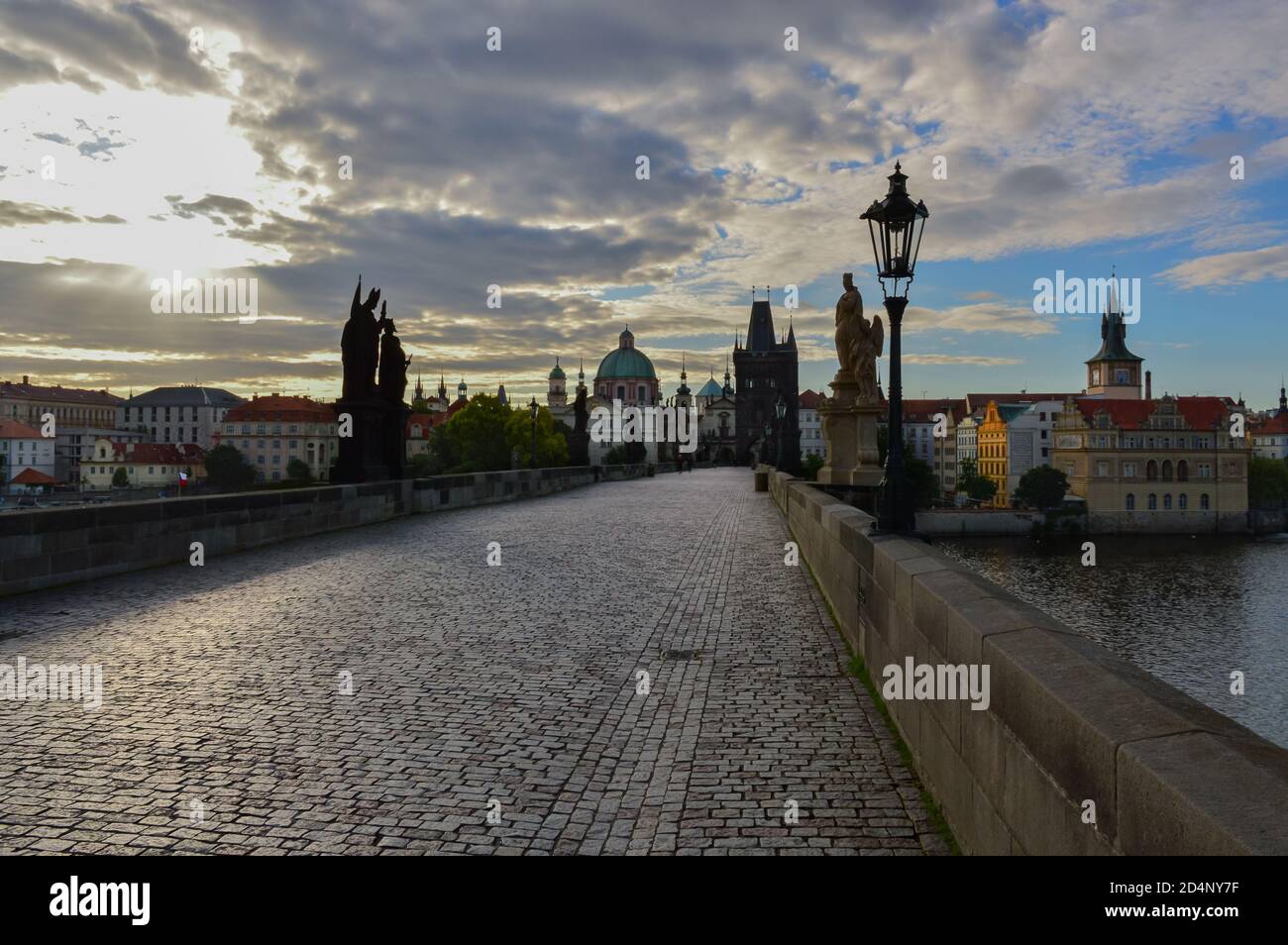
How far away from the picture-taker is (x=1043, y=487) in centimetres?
9200

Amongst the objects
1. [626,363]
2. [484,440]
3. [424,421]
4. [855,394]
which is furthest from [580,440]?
[626,363]

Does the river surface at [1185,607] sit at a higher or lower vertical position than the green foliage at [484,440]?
lower

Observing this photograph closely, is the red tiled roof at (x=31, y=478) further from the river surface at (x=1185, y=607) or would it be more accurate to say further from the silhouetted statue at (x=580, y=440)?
the river surface at (x=1185, y=607)

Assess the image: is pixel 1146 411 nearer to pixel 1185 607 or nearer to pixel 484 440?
pixel 484 440

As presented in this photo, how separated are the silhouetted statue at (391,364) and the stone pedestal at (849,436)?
1042 centimetres

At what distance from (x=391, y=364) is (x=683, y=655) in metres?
16.5

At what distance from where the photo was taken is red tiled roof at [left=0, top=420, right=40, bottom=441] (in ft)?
347

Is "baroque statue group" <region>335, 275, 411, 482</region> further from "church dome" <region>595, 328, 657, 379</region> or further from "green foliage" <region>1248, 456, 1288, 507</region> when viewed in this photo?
"church dome" <region>595, 328, 657, 379</region>

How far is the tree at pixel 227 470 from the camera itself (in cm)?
8112

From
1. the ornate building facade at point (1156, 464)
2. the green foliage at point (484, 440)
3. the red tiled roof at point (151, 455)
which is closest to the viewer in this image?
the ornate building facade at point (1156, 464)

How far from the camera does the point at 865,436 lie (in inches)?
830

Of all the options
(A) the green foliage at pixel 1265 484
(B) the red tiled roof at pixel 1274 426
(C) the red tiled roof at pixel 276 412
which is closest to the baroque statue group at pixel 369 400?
(A) the green foliage at pixel 1265 484

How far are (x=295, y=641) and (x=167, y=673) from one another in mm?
1216
